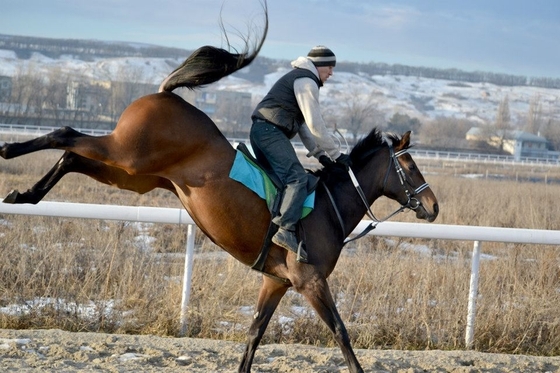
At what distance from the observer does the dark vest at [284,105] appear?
6.04m

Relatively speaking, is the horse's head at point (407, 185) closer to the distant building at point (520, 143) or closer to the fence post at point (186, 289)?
the fence post at point (186, 289)

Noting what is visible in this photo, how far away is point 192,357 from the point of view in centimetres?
655

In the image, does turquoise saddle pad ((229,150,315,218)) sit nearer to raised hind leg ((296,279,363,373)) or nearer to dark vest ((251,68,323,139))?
dark vest ((251,68,323,139))

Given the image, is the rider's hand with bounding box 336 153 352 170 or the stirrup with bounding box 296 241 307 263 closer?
the stirrup with bounding box 296 241 307 263

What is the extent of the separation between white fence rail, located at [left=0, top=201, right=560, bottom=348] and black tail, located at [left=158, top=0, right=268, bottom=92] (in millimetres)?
1554

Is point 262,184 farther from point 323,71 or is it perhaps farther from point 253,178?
point 323,71

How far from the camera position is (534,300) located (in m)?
7.80

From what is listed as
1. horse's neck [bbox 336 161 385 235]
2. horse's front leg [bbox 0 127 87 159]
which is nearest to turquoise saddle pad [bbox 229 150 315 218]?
horse's neck [bbox 336 161 385 235]

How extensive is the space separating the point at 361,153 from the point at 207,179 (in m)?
1.35

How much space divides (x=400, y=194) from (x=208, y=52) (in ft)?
5.94

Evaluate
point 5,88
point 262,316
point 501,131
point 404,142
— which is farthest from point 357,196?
point 501,131

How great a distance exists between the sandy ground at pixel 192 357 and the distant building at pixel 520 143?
9443 cm

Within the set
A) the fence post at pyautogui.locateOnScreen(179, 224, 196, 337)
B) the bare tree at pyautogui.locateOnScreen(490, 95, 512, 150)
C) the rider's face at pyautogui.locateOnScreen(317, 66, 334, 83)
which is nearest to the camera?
the rider's face at pyautogui.locateOnScreen(317, 66, 334, 83)

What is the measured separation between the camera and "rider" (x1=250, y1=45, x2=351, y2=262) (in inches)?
230
